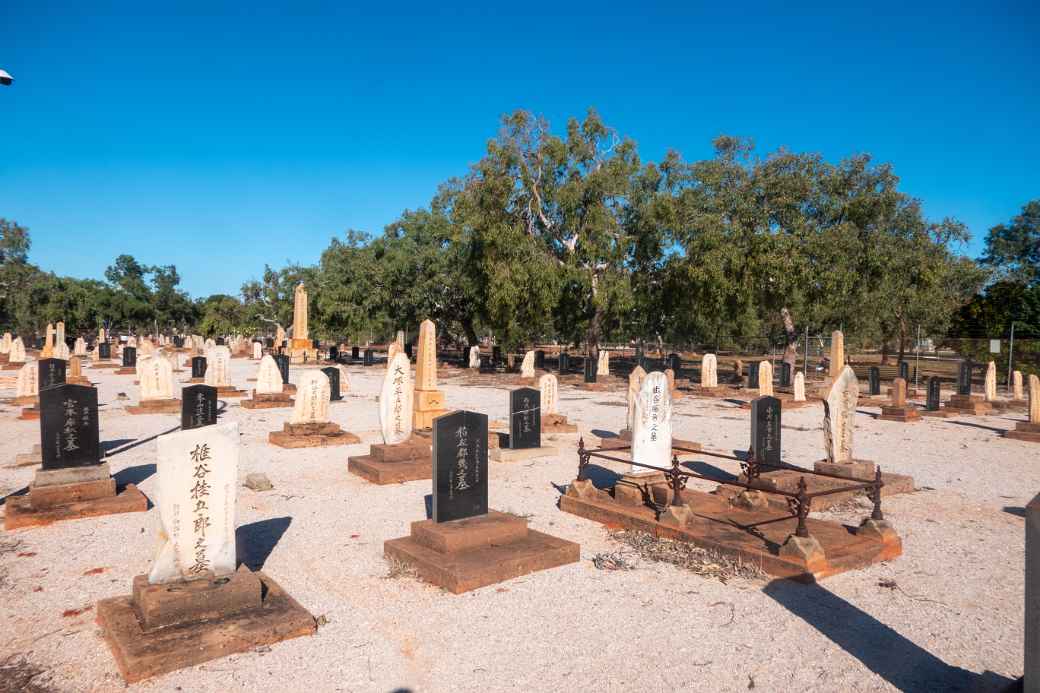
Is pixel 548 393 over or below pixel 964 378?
over

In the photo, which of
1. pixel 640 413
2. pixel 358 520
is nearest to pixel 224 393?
pixel 358 520

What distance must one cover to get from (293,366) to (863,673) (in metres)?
35.0

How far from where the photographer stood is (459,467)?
6.93 m

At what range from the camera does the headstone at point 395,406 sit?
11102mm

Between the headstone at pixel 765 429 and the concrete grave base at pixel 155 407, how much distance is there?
45.8 feet

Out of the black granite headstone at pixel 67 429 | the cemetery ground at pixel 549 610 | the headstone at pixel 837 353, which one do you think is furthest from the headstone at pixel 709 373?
the black granite headstone at pixel 67 429

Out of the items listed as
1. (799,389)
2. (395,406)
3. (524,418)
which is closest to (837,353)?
(524,418)

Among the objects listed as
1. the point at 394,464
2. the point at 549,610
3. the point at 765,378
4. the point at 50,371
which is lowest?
the point at 549,610

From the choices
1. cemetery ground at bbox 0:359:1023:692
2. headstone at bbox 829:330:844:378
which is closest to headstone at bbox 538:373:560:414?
cemetery ground at bbox 0:359:1023:692

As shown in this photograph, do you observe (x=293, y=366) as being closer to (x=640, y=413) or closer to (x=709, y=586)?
(x=640, y=413)

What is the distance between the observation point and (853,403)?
10180 millimetres

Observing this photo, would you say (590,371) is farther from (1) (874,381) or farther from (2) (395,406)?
(2) (395,406)

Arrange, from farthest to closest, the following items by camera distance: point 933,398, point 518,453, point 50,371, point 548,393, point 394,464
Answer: point 933,398
point 50,371
point 548,393
point 518,453
point 394,464

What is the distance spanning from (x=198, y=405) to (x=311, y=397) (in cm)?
209
